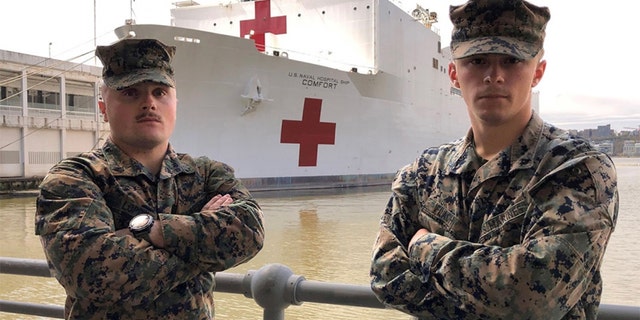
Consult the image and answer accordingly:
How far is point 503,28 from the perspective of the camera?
0.91m

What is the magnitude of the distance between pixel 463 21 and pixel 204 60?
9307mm

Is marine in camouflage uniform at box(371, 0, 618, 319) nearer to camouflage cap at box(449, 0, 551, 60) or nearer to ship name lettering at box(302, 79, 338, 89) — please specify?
camouflage cap at box(449, 0, 551, 60)

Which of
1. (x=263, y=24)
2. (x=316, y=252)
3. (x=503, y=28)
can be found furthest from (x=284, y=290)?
(x=263, y=24)

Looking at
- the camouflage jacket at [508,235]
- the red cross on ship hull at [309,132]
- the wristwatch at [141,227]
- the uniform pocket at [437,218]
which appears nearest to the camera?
the camouflage jacket at [508,235]

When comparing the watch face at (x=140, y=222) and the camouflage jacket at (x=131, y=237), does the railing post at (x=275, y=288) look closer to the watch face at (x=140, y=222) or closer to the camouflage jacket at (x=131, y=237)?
the camouflage jacket at (x=131, y=237)

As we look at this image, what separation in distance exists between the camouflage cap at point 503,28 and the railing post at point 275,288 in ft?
2.16

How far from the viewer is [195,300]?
3.61 feet

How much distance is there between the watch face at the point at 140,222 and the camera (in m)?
1.05

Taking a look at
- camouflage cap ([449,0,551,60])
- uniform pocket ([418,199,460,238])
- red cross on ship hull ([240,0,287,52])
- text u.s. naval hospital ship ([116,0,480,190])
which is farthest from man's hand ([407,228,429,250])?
red cross on ship hull ([240,0,287,52])

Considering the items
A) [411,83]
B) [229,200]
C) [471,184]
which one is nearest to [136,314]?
[229,200]

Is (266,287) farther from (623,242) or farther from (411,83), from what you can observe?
(411,83)

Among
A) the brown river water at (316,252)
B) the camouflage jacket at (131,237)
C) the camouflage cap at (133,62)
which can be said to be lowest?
the brown river water at (316,252)

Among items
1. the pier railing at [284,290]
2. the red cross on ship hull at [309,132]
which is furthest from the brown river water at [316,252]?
the pier railing at [284,290]

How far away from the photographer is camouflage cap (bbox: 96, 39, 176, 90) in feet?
3.80
